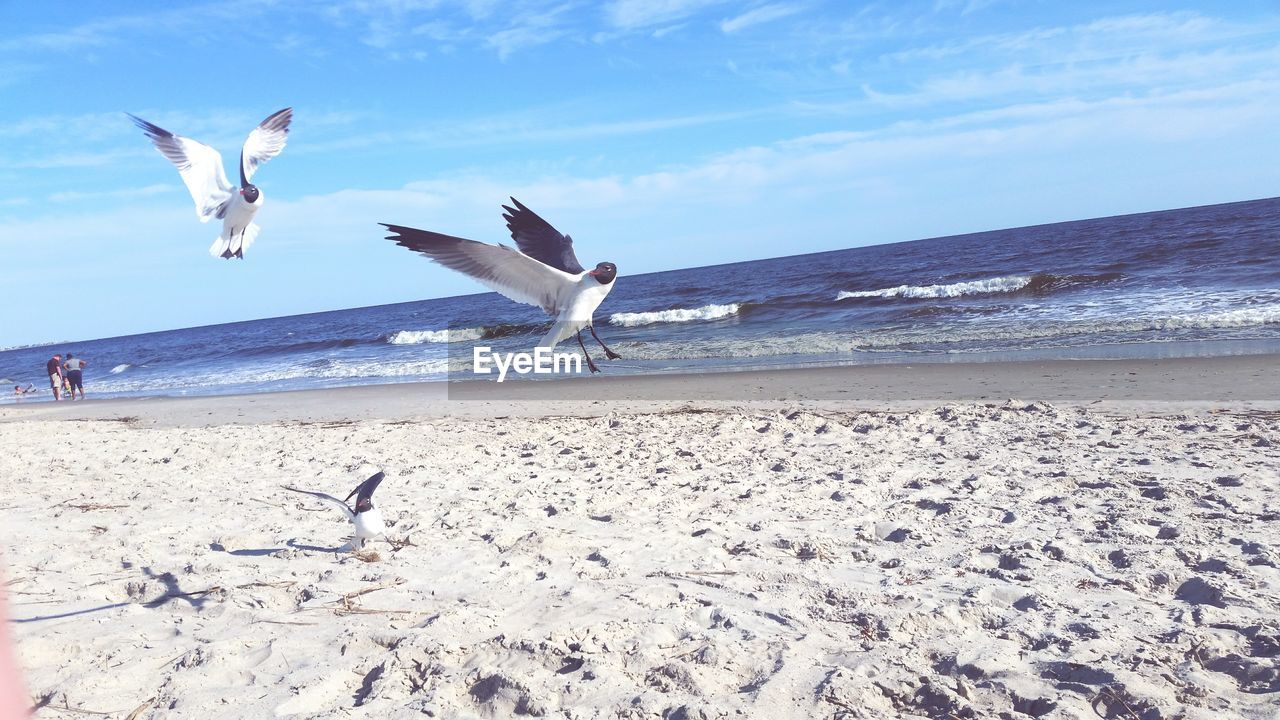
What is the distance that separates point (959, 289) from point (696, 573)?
73.1ft

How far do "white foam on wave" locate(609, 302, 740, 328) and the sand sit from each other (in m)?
16.1

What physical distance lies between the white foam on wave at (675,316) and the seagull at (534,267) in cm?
1807

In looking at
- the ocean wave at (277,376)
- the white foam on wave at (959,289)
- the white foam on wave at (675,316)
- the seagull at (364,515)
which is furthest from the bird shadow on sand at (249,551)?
the white foam on wave at (959,289)

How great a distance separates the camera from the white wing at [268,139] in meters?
4.69

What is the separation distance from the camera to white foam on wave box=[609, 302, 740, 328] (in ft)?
78.4

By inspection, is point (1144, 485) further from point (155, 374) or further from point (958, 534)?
point (155, 374)

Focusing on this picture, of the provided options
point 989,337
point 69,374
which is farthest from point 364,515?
point 69,374

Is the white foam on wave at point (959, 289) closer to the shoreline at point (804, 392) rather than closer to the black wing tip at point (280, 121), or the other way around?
the shoreline at point (804, 392)

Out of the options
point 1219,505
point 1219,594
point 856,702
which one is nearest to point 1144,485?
point 1219,505

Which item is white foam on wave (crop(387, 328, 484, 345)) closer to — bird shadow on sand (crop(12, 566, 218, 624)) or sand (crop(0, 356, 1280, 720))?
sand (crop(0, 356, 1280, 720))

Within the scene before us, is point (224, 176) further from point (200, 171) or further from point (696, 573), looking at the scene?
point (696, 573)

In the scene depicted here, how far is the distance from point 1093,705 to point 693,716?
4.03 ft

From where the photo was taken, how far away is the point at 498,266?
5.18m

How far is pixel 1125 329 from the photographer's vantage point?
1355cm
